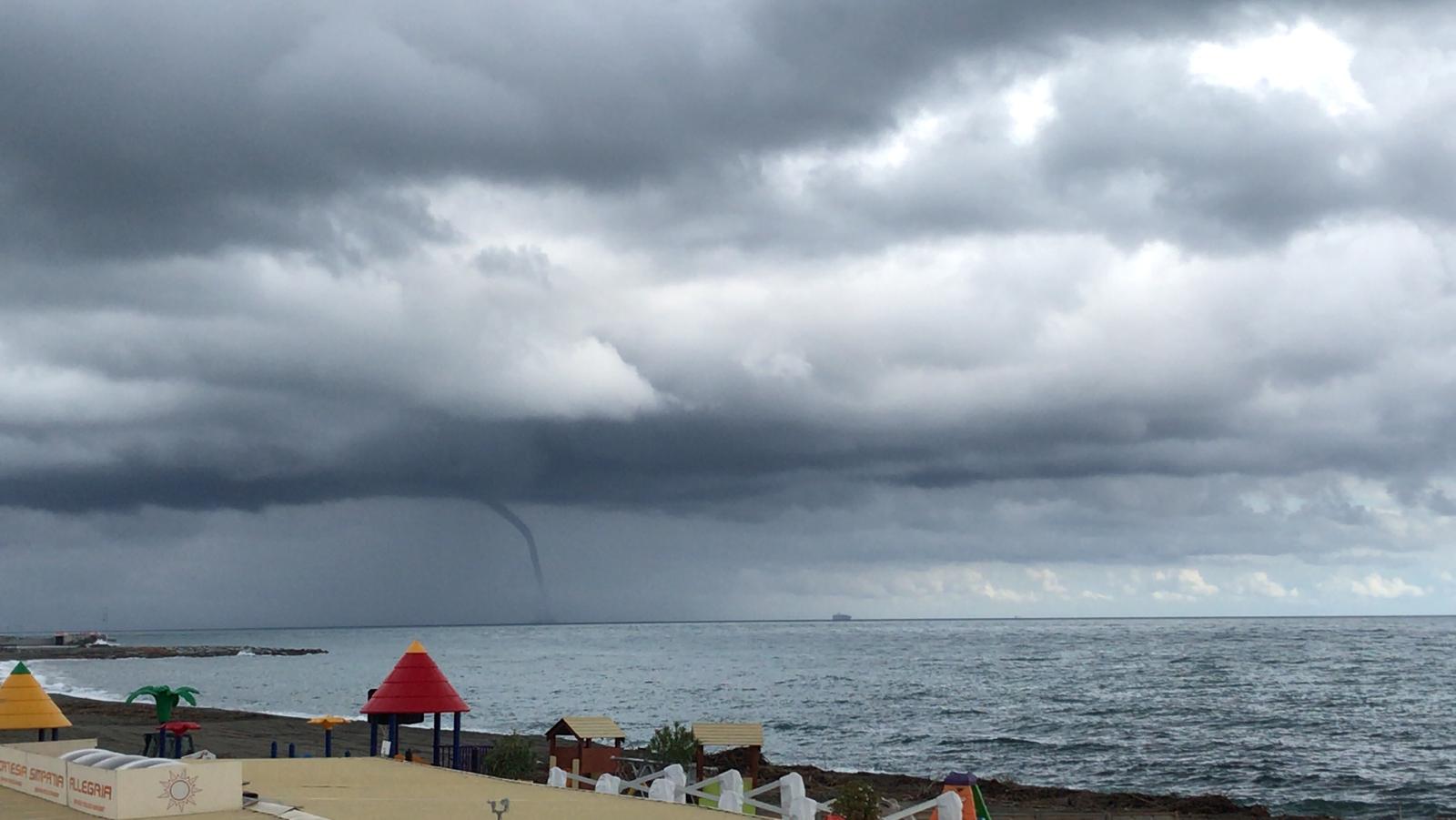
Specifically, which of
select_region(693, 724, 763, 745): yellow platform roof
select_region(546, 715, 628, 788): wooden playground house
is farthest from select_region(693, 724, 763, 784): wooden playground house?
select_region(546, 715, 628, 788): wooden playground house

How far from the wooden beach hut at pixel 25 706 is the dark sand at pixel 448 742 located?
18038mm

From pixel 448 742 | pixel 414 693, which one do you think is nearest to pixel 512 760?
pixel 414 693

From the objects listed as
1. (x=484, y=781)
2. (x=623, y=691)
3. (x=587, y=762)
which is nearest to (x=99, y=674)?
(x=623, y=691)

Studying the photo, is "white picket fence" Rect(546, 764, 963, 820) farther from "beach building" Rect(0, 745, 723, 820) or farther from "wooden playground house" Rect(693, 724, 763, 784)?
"wooden playground house" Rect(693, 724, 763, 784)

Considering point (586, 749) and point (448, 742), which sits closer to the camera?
point (586, 749)

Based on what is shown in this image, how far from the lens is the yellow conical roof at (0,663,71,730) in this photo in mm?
32719

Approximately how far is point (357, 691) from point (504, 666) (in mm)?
61972

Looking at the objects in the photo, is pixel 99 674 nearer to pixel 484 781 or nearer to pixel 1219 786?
pixel 1219 786

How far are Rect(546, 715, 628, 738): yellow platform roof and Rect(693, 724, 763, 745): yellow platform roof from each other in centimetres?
285

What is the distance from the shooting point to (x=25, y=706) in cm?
3297

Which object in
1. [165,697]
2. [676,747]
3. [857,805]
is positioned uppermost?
[857,805]

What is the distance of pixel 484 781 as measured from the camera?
70.0 feet

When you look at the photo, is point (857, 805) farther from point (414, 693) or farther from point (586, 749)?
point (586, 749)

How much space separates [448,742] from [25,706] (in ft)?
125
